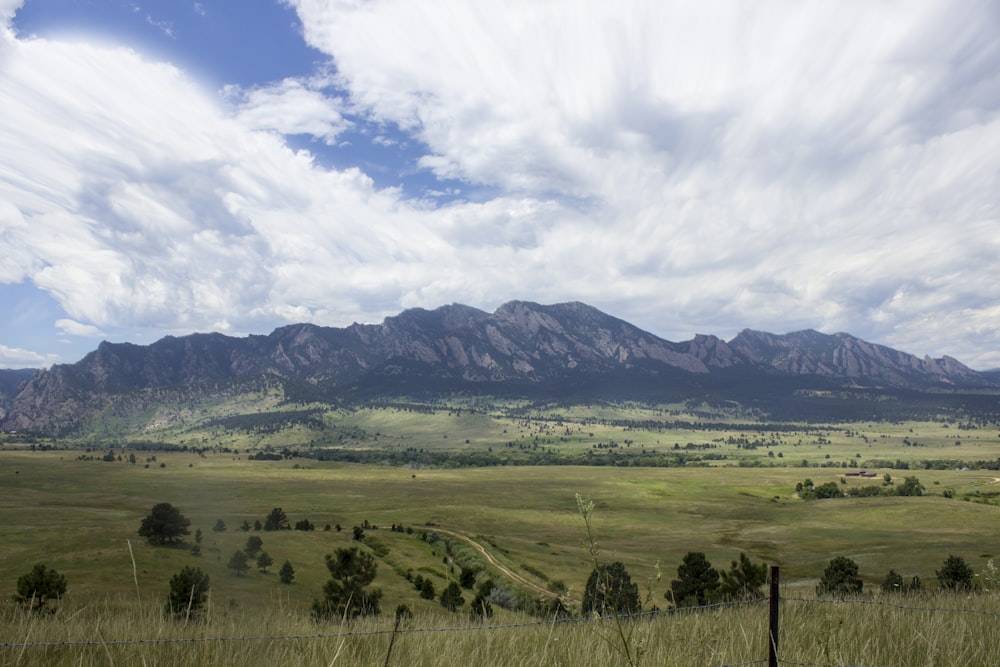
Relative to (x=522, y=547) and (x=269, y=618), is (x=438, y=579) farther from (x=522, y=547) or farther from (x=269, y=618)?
(x=269, y=618)

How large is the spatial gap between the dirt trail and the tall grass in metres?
41.0

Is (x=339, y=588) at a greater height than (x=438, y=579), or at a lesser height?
greater

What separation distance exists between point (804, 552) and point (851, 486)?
285 ft

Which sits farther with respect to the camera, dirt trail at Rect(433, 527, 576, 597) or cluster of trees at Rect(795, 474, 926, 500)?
cluster of trees at Rect(795, 474, 926, 500)

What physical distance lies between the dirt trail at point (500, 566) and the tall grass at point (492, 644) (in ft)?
135

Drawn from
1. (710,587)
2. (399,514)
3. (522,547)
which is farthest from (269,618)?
(399,514)

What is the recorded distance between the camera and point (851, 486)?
6033 inches

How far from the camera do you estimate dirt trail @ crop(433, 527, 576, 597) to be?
55669mm

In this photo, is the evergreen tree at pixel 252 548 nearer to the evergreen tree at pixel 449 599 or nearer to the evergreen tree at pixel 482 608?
the evergreen tree at pixel 482 608

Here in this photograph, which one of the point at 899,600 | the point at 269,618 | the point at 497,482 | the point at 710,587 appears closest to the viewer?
the point at 269,618

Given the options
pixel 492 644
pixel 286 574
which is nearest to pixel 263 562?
pixel 286 574

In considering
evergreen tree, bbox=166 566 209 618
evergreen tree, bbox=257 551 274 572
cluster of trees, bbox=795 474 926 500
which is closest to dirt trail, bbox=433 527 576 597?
evergreen tree, bbox=257 551 274 572

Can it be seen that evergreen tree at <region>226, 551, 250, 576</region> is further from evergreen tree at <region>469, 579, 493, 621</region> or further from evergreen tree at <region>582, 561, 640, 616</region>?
evergreen tree at <region>582, 561, 640, 616</region>

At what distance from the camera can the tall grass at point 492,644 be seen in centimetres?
495
